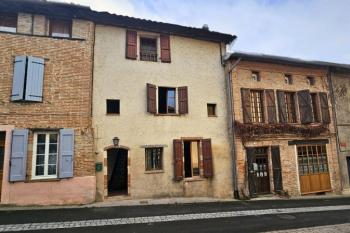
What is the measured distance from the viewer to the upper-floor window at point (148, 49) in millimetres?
11047

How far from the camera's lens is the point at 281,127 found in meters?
11.9

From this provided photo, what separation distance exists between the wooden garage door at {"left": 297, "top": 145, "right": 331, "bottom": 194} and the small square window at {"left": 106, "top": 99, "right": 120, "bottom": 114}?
9.17 metres

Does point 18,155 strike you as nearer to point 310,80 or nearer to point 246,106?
point 246,106

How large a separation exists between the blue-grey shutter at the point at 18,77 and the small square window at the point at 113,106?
10.1 ft

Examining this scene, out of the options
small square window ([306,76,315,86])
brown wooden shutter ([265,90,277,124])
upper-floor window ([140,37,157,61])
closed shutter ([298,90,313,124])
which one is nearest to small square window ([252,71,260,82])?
brown wooden shutter ([265,90,277,124])

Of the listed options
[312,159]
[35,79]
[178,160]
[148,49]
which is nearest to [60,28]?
[35,79]

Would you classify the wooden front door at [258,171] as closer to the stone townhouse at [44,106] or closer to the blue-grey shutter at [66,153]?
the stone townhouse at [44,106]

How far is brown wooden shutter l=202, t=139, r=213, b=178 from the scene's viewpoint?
418 inches

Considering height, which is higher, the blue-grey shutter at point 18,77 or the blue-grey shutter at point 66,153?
the blue-grey shutter at point 18,77

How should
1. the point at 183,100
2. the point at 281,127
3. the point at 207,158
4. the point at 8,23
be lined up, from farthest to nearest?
the point at 281,127 → the point at 183,100 → the point at 207,158 → the point at 8,23

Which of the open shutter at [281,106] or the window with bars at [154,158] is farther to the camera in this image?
the open shutter at [281,106]

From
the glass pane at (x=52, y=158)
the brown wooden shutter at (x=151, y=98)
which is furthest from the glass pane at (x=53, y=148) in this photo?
the brown wooden shutter at (x=151, y=98)

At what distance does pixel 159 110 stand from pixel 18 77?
218 inches

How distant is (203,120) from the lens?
36.5ft
